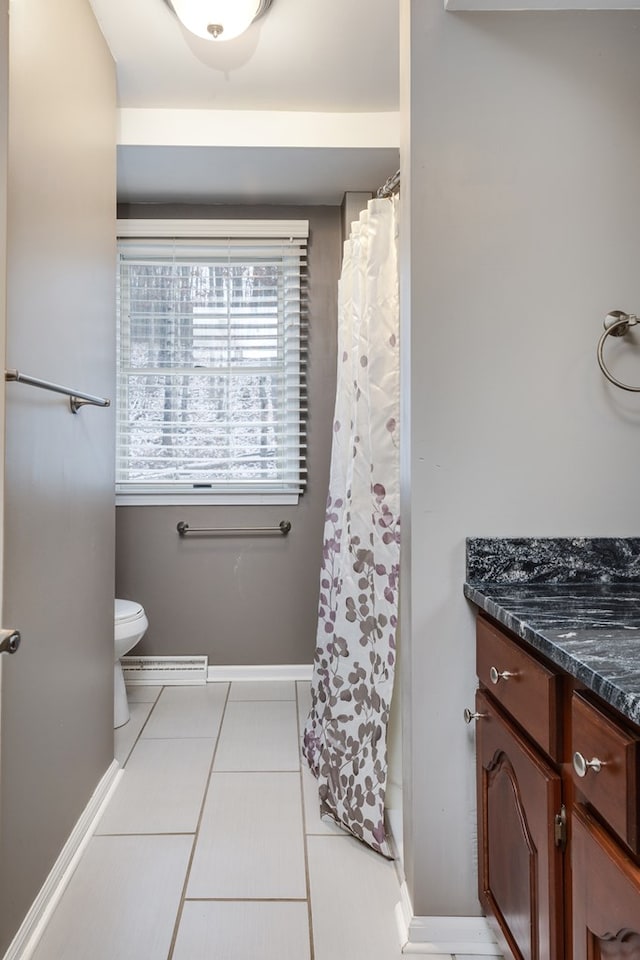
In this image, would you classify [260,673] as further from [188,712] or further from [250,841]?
[250,841]

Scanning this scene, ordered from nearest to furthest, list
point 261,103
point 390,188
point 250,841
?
point 250,841, point 390,188, point 261,103

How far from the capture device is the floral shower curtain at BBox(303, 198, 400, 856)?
1906mm

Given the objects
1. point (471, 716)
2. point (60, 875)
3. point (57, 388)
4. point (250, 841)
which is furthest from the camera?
point (250, 841)

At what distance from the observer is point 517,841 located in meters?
1.19

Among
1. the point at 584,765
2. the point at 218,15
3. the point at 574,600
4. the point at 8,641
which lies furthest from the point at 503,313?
the point at 218,15

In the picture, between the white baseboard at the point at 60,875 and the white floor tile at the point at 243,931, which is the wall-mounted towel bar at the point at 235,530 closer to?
the white baseboard at the point at 60,875

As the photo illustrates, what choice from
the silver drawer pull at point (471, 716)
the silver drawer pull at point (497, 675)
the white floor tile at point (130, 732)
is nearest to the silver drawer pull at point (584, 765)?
the silver drawer pull at point (497, 675)

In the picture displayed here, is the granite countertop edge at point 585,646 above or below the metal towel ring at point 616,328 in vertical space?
Answer: below

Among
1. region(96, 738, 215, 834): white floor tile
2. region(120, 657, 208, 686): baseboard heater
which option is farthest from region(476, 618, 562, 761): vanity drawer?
region(120, 657, 208, 686): baseboard heater

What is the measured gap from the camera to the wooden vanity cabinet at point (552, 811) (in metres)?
0.81

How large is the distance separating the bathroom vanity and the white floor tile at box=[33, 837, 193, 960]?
78 cm

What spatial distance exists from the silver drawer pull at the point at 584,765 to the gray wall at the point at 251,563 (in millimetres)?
2381

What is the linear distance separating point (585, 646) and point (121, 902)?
4.52 feet

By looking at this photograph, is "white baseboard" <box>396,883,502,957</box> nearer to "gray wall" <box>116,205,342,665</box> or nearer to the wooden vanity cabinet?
the wooden vanity cabinet
